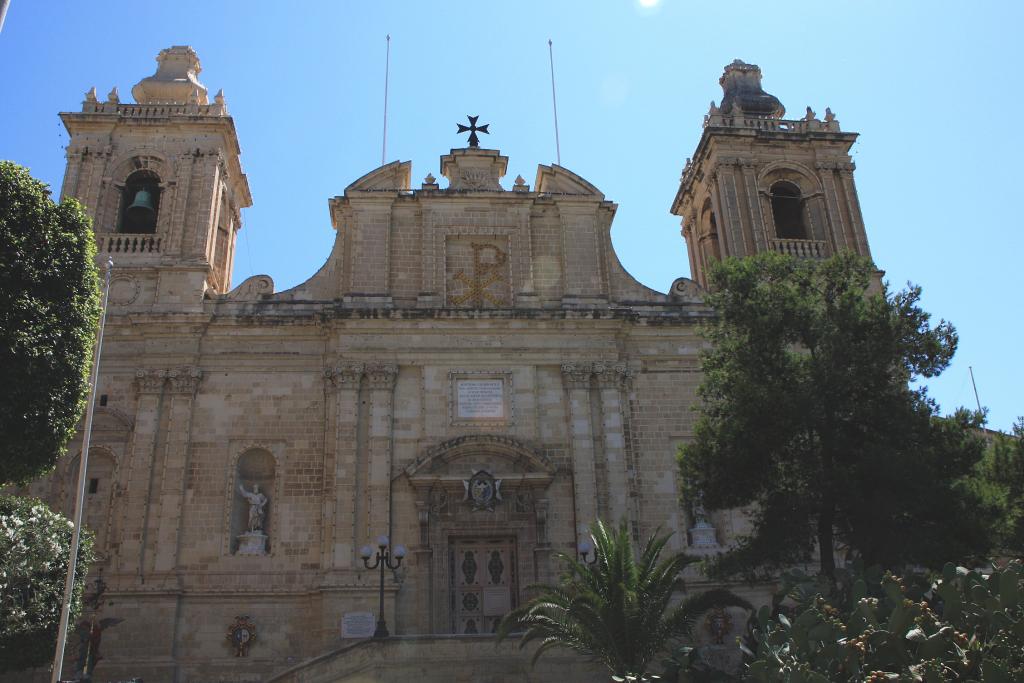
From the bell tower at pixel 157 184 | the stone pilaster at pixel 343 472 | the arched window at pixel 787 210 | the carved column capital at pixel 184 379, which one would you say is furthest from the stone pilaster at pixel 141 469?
the arched window at pixel 787 210

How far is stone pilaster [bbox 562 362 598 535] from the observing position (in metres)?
21.7

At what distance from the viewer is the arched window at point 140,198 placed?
85.1ft

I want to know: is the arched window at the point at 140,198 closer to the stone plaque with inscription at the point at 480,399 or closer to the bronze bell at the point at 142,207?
the bronze bell at the point at 142,207

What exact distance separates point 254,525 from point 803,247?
16.8 m

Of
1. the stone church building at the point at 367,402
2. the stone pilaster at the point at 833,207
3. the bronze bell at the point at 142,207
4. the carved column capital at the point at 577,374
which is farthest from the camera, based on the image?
the stone pilaster at the point at 833,207

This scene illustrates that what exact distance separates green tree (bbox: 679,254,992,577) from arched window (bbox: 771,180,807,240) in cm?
1071

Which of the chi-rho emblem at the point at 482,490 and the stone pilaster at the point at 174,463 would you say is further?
the chi-rho emblem at the point at 482,490

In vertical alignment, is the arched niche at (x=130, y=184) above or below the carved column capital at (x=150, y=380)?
above

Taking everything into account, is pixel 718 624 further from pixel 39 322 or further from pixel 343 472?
pixel 39 322

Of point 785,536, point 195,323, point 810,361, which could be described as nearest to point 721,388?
point 810,361

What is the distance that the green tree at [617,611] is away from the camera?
1535cm

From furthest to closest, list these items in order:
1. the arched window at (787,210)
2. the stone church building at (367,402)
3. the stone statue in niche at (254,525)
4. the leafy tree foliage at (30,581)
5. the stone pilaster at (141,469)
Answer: the arched window at (787,210), the stone statue in niche at (254,525), the stone pilaster at (141,469), the stone church building at (367,402), the leafy tree foliage at (30,581)

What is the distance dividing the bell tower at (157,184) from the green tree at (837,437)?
14.2m

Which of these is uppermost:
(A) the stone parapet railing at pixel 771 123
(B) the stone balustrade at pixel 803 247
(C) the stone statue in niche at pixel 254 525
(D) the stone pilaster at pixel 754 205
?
(A) the stone parapet railing at pixel 771 123
